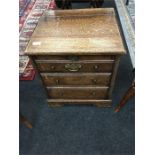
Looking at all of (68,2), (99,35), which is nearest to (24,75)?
A: (99,35)

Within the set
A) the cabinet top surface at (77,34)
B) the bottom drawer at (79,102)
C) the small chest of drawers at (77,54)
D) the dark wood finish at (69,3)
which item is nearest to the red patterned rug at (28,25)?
the dark wood finish at (69,3)

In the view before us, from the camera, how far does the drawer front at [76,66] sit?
151cm

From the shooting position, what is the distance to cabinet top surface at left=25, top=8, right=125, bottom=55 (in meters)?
1.43

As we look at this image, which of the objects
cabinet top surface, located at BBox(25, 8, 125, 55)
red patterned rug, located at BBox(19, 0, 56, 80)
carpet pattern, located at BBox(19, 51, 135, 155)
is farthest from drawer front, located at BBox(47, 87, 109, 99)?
red patterned rug, located at BBox(19, 0, 56, 80)

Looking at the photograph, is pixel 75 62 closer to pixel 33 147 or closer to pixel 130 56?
pixel 33 147

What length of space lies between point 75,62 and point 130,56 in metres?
1.16

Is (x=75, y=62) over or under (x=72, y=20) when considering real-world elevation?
under

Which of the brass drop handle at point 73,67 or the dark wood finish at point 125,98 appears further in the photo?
the dark wood finish at point 125,98

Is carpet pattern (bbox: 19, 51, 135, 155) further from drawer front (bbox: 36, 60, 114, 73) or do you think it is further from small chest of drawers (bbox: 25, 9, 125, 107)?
drawer front (bbox: 36, 60, 114, 73)

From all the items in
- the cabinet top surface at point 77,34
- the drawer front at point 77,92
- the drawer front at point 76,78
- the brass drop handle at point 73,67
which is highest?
the cabinet top surface at point 77,34

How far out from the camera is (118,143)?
163 cm

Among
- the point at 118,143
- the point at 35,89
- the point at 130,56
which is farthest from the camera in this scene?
the point at 130,56

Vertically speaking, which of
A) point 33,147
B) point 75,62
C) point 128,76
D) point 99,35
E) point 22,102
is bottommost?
point 33,147

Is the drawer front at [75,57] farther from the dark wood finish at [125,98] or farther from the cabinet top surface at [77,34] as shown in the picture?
the dark wood finish at [125,98]
